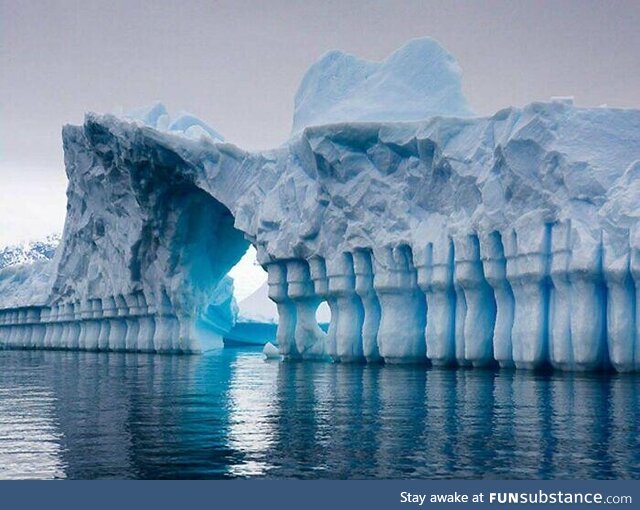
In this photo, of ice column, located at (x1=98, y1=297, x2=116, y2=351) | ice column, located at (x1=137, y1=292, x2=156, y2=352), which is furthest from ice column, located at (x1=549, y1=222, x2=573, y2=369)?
ice column, located at (x1=98, y1=297, x2=116, y2=351)

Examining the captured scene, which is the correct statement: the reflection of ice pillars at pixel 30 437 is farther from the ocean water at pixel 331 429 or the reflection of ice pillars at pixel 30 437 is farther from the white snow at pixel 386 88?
the white snow at pixel 386 88

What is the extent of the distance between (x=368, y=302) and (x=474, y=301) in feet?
14.0

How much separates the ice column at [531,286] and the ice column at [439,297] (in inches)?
93.1

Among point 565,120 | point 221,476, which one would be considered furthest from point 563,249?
point 221,476

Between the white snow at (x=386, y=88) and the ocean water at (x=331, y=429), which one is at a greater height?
the white snow at (x=386, y=88)

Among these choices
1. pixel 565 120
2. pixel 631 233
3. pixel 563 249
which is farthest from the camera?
pixel 565 120

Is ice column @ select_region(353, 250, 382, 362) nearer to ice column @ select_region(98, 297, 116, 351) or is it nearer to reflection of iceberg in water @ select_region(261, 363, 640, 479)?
reflection of iceberg in water @ select_region(261, 363, 640, 479)

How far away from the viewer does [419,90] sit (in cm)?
2697

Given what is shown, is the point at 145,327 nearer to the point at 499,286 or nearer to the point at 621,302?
the point at 499,286

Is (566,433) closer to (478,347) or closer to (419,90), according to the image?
(478,347)

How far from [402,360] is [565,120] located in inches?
278

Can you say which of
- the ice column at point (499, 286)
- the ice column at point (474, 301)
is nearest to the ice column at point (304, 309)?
the ice column at point (474, 301)

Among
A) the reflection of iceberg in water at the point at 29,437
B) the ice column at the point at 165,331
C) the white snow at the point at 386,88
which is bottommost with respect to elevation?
the reflection of iceberg in water at the point at 29,437

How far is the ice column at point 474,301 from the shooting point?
20.8m
